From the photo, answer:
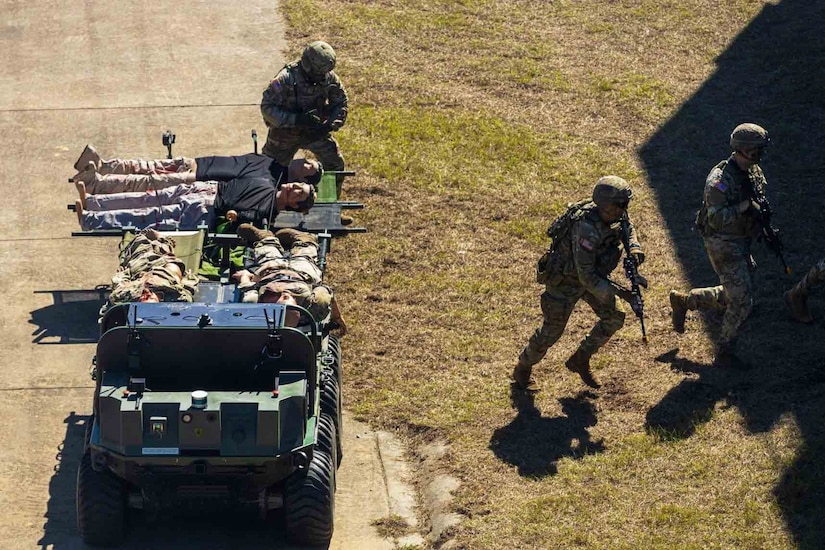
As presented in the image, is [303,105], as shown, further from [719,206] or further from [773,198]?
[773,198]

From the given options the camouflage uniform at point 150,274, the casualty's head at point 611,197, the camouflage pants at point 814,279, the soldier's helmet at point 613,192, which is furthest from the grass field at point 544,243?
the camouflage uniform at point 150,274

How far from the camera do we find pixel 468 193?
49.9ft

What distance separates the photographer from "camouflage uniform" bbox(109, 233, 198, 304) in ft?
33.2

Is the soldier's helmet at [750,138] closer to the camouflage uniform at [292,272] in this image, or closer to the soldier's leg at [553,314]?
the soldier's leg at [553,314]

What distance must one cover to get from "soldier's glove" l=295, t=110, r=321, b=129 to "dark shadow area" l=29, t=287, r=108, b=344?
2.60 metres

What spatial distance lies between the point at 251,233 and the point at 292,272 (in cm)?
96

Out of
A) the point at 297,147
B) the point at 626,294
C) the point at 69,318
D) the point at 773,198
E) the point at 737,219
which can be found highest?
the point at 737,219

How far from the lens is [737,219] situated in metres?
Result: 10.9

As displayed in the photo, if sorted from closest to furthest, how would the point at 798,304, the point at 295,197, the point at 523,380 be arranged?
the point at 523,380 → the point at 798,304 → the point at 295,197

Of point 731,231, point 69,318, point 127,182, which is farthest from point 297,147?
point 731,231

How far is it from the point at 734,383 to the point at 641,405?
0.80m

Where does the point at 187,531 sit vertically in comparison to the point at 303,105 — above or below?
below

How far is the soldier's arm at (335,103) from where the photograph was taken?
45.8ft

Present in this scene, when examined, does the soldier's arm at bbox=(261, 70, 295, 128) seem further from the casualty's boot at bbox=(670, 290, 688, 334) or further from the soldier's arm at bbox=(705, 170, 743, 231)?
the soldier's arm at bbox=(705, 170, 743, 231)
